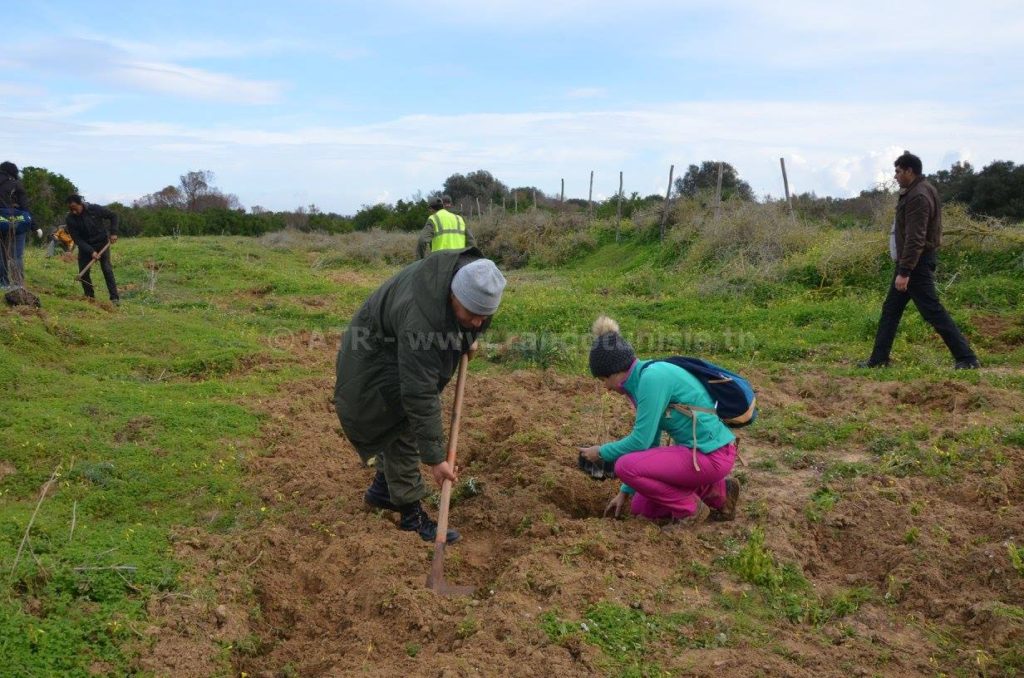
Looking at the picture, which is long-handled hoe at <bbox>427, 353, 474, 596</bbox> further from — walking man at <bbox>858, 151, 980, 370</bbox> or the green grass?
walking man at <bbox>858, 151, 980, 370</bbox>

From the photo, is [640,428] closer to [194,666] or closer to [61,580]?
Result: [194,666]

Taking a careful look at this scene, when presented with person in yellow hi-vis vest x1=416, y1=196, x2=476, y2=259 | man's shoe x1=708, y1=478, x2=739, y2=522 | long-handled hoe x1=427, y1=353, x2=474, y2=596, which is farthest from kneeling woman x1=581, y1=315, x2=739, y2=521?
person in yellow hi-vis vest x1=416, y1=196, x2=476, y2=259

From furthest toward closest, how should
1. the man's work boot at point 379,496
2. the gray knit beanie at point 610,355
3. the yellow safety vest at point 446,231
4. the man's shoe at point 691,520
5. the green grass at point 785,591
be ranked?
1. the yellow safety vest at point 446,231
2. the man's work boot at point 379,496
3. the man's shoe at point 691,520
4. the gray knit beanie at point 610,355
5. the green grass at point 785,591

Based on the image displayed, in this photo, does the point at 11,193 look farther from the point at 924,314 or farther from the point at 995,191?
the point at 995,191

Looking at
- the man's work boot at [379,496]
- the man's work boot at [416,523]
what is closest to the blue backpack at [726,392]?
the man's work boot at [416,523]

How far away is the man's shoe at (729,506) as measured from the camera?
14.2 ft

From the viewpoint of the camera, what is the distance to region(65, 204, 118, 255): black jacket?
1121cm

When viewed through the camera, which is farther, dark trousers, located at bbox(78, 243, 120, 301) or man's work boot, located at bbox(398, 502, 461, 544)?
dark trousers, located at bbox(78, 243, 120, 301)

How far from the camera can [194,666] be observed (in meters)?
3.21

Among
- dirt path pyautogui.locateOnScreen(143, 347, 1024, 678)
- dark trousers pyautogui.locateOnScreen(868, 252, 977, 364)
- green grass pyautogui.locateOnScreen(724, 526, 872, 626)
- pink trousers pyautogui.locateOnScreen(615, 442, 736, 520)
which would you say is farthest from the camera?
dark trousers pyautogui.locateOnScreen(868, 252, 977, 364)

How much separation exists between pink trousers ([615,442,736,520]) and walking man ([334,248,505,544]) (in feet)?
3.11

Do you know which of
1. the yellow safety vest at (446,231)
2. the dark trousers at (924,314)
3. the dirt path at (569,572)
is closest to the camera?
the dirt path at (569,572)

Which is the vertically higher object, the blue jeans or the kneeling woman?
the blue jeans

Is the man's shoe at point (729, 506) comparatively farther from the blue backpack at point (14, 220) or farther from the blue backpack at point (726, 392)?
the blue backpack at point (14, 220)
